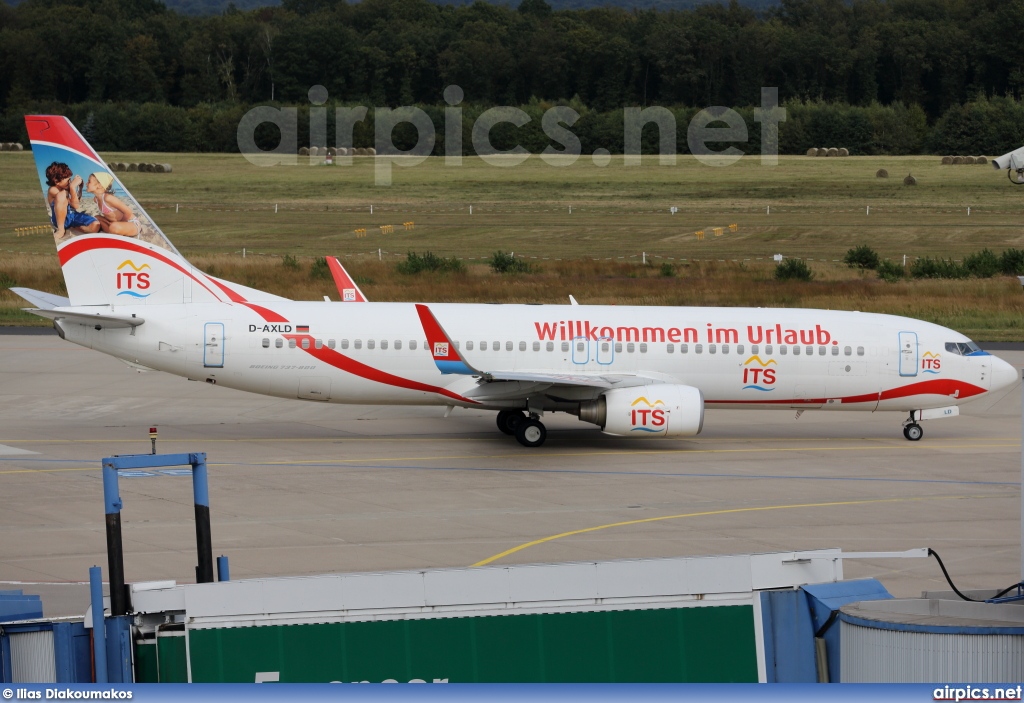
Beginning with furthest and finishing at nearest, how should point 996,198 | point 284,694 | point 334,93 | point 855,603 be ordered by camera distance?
1. point 334,93
2. point 996,198
3. point 855,603
4. point 284,694

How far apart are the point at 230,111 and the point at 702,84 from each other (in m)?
53.4

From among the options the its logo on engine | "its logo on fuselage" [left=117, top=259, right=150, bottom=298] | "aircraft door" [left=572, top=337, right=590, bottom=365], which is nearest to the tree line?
"aircraft door" [left=572, top=337, right=590, bottom=365]

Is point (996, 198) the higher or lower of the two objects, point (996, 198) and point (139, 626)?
the higher

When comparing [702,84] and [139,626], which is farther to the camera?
[702,84]

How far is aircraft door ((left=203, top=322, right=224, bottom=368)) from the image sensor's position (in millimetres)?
32531

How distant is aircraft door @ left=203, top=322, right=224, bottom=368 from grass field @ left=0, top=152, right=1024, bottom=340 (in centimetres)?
2608

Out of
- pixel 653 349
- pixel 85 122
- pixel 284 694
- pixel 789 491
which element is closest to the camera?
pixel 284 694

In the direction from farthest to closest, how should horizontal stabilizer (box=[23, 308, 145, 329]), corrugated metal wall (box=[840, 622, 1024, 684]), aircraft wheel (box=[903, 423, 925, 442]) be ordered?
aircraft wheel (box=[903, 423, 925, 442]) → horizontal stabilizer (box=[23, 308, 145, 329]) → corrugated metal wall (box=[840, 622, 1024, 684])

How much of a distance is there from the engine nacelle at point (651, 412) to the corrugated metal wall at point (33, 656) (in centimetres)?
2129

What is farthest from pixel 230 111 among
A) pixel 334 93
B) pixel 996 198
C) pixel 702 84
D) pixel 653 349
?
pixel 653 349

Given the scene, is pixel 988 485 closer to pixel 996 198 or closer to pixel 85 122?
pixel 996 198

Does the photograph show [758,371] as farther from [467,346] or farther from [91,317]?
[91,317]

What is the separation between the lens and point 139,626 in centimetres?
1100

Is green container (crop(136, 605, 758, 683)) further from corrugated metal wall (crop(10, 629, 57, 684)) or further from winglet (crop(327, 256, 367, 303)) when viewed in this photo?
winglet (crop(327, 256, 367, 303))
